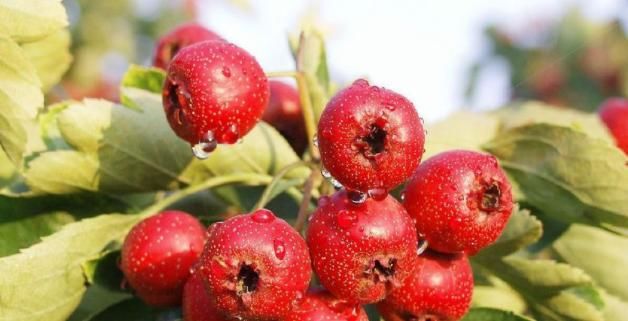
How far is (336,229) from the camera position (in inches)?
62.8

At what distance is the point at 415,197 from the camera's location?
1713 millimetres

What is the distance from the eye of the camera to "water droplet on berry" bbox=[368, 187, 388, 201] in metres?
1.58

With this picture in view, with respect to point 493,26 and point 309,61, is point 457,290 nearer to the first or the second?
point 309,61

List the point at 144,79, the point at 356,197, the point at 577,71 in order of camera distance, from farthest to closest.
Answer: the point at 577,71
the point at 144,79
the point at 356,197

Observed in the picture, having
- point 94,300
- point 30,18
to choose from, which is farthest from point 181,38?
point 94,300

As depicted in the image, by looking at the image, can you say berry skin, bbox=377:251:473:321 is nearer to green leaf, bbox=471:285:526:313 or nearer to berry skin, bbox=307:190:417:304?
berry skin, bbox=307:190:417:304

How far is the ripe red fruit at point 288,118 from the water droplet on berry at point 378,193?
669 mm

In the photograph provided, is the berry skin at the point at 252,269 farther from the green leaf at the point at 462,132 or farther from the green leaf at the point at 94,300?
the green leaf at the point at 462,132

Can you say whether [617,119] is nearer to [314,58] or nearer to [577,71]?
[314,58]

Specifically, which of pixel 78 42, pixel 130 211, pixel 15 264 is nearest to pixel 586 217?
pixel 130 211

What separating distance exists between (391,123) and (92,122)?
744mm

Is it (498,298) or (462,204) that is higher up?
(462,204)

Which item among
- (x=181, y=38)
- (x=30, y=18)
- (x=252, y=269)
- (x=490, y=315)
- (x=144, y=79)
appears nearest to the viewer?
(x=252, y=269)

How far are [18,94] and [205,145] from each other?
38 centimetres
